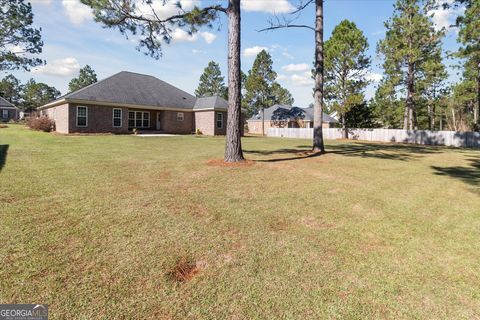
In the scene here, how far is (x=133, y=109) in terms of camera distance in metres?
27.4

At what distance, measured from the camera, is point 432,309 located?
2.71 meters

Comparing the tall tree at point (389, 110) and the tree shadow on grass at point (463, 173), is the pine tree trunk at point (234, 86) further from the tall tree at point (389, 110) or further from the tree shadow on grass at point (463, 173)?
the tall tree at point (389, 110)

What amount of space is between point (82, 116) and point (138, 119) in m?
5.52

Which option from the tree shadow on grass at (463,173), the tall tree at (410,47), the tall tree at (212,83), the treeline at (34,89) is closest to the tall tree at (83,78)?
the treeline at (34,89)

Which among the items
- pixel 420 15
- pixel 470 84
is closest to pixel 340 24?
pixel 420 15

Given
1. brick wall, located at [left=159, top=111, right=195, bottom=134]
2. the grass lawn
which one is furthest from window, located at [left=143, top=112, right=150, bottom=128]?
the grass lawn

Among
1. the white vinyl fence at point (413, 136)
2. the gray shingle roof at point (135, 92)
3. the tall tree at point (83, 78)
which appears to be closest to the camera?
the gray shingle roof at point (135, 92)

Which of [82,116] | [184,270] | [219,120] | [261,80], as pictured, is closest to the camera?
[184,270]

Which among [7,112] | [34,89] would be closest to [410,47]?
[7,112]

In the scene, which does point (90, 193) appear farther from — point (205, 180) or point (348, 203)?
point (348, 203)

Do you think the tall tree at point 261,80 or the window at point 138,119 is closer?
the window at point 138,119

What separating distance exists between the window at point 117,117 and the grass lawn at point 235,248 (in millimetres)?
19351

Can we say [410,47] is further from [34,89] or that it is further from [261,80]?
[34,89]

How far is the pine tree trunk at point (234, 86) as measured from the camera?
32.7 ft
